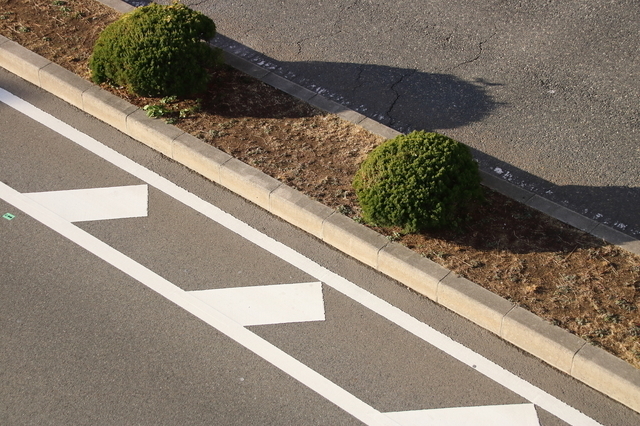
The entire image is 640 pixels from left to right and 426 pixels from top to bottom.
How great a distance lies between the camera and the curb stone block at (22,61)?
7.96 meters

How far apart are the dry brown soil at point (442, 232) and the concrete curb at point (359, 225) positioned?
118 mm

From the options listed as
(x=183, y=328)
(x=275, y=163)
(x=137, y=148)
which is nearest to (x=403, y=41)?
(x=275, y=163)

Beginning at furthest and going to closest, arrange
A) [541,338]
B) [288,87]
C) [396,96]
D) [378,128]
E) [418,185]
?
[396,96], [288,87], [378,128], [418,185], [541,338]

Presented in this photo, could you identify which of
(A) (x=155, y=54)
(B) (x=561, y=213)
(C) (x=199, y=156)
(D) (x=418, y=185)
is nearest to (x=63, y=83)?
(A) (x=155, y=54)

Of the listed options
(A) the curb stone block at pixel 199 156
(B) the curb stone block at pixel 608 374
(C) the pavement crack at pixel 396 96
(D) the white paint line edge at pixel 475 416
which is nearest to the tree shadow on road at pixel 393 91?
(C) the pavement crack at pixel 396 96

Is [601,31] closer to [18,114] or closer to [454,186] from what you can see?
[454,186]

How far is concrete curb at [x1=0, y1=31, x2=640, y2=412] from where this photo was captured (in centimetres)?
507

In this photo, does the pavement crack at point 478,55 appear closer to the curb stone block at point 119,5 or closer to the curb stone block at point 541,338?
the curb stone block at point 541,338

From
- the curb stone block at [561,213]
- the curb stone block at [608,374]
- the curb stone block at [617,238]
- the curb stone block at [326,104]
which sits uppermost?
the curb stone block at [326,104]

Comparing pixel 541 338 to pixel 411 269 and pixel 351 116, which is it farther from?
pixel 351 116

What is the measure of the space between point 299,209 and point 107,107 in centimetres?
241

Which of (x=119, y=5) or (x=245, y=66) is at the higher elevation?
(x=119, y=5)

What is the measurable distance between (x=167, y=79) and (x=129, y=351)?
10.0 ft

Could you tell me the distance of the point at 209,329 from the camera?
5477 mm
